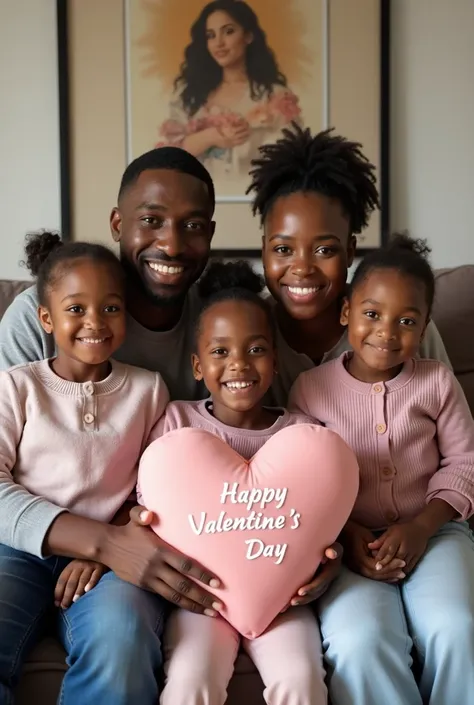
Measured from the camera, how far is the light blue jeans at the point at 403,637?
1.08m

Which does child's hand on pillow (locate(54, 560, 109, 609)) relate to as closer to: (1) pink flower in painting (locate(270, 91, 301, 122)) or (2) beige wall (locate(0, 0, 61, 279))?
(2) beige wall (locate(0, 0, 61, 279))

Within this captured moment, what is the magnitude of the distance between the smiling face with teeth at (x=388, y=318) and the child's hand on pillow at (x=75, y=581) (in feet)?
2.14

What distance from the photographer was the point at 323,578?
119 centimetres

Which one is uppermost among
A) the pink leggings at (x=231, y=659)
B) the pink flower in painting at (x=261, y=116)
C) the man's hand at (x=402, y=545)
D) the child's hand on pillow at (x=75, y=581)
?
the pink flower in painting at (x=261, y=116)

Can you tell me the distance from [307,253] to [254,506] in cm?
59

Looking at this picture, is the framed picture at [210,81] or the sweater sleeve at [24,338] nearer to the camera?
the sweater sleeve at [24,338]

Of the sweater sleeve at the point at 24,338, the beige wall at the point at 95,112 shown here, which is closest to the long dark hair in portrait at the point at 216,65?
the beige wall at the point at 95,112

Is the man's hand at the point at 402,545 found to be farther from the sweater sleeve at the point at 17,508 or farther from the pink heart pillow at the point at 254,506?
the sweater sleeve at the point at 17,508

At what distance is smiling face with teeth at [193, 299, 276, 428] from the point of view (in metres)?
1.34

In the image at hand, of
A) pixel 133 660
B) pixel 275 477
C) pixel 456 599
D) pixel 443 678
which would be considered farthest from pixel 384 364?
pixel 133 660

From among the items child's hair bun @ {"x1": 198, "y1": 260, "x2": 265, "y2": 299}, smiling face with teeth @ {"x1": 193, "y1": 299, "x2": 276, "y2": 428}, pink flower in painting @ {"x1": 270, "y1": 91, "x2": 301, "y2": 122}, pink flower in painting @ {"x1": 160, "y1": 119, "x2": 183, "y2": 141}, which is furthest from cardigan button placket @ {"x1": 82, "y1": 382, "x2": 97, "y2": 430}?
pink flower in painting @ {"x1": 270, "y1": 91, "x2": 301, "y2": 122}

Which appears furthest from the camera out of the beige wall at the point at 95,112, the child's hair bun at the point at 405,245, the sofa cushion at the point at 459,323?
the beige wall at the point at 95,112

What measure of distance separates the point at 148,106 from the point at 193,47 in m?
0.23

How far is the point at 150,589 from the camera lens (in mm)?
1174
